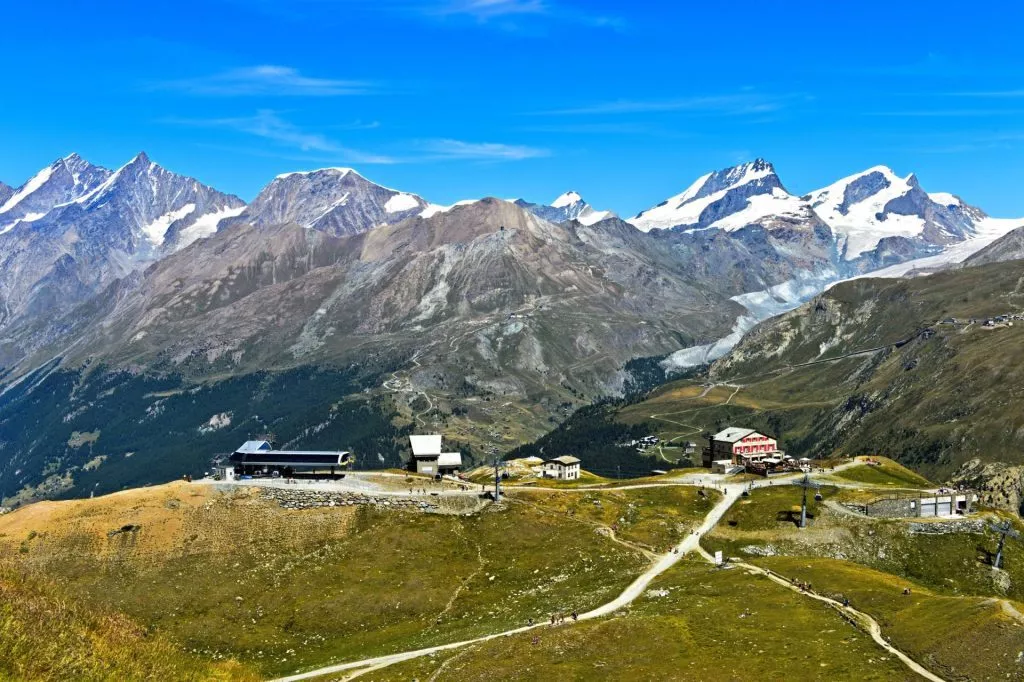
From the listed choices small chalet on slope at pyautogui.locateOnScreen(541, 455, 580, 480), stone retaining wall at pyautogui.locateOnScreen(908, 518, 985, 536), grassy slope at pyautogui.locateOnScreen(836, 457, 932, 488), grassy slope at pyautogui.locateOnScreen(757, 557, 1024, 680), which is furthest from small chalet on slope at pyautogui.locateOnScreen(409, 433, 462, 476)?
grassy slope at pyautogui.locateOnScreen(757, 557, 1024, 680)

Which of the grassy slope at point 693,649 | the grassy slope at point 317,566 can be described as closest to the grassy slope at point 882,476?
the grassy slope at point 317,566

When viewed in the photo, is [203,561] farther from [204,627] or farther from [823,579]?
[823,579]

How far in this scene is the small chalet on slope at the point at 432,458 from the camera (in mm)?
168375

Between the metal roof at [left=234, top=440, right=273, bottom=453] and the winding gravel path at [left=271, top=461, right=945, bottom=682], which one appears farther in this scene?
the metal roof at [left=234, top=440, right=273, bottom=453]

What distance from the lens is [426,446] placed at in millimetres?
171125

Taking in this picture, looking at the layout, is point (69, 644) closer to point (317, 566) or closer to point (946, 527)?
point (317, 566)

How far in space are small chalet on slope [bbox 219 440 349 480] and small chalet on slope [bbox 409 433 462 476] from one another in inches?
712

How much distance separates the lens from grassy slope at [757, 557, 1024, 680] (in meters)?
64.7

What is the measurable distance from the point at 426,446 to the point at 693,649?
341ft

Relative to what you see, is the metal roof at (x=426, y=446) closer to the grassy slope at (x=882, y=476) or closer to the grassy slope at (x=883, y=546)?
the grassy slope at (x=883, y=546)

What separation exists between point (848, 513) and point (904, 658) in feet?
202

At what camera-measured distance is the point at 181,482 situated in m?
137

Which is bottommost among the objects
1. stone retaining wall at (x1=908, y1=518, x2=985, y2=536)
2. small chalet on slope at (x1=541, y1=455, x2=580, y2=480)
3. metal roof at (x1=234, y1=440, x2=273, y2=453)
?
stone retaining wall at (x1=908, y1=518, x2=985, y2=536)

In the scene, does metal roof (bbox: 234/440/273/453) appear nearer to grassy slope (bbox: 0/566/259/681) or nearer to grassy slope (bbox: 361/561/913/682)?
grassy slope (bbox: 361/561/913/682)
